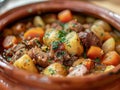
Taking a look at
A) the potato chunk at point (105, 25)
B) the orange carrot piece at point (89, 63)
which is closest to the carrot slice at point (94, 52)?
the orange carrot piece at point (89, 63)

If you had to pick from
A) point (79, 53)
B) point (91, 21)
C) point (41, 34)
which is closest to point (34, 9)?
point (41, 34)

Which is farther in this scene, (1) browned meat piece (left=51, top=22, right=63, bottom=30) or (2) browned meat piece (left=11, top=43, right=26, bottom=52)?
(1) browned meat piece (left=51, top=22, right=63, bottom=30)

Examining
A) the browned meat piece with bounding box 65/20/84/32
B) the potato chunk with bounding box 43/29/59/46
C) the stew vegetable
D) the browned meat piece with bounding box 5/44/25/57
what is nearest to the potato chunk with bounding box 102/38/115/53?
the stew vegetable

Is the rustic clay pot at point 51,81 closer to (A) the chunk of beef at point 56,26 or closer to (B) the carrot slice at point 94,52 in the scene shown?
(B) the carrot slice at point 94,52

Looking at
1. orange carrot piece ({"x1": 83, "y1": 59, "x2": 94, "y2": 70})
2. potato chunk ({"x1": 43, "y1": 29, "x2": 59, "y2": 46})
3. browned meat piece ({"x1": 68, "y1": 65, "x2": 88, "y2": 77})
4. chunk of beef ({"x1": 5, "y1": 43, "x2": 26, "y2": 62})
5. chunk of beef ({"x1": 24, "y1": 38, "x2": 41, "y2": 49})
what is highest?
potato chunk ({"x1": 43, "y1": 29, "x2": 59, "y2": 46})

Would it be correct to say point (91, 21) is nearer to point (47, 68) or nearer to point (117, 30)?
point (117, 30)

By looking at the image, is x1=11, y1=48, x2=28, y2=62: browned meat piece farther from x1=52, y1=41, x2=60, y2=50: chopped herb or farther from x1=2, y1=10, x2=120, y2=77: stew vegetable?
x1=52, y1=41, x2=60, y2=50: chopped herb
